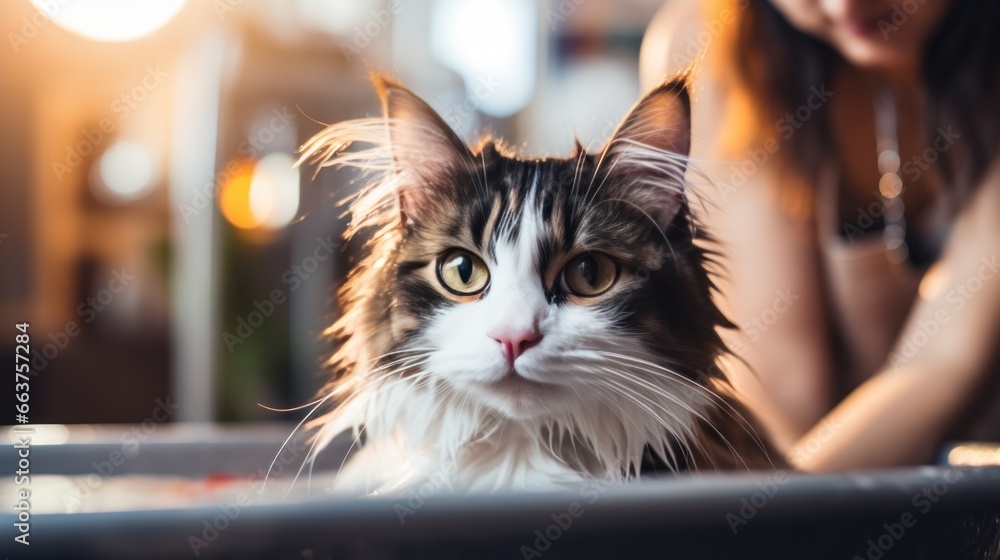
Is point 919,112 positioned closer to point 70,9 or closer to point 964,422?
point 964,422

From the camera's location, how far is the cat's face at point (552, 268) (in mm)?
320

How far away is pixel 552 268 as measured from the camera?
13.0 inches

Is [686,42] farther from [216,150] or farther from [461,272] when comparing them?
[216,150]

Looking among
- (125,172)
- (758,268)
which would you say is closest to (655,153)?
(758,268)

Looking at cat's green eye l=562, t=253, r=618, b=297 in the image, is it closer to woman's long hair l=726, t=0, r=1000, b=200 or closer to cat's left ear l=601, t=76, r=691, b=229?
cat's left ear l=601, t=76, r=691, b=229

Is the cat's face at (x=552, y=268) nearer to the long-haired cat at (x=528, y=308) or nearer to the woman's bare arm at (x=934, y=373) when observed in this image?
the long-haired cat at (x=528, y=308)

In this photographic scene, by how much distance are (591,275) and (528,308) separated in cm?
4

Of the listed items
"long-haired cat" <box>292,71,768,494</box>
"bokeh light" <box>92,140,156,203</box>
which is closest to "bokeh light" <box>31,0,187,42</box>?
"long-haired cat" <box>292,71,768,494</box>

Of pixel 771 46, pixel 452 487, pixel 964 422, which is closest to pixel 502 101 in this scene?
pixel 771 46

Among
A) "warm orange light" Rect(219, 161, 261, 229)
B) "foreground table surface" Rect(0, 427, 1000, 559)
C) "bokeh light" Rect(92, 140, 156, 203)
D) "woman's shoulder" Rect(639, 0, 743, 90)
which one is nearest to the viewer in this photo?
"foreground table surface" Rect(0, 427, 1000, 559)

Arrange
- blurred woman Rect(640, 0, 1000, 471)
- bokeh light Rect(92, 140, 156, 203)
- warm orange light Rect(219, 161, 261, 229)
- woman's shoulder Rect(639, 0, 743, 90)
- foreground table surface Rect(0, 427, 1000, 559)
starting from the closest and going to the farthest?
foreground table surface Rect(0, 427, 1000, 559)
woman's shoulder Rect(639, 0, 743, 90)
blurred woman Rect(640, 0, 1000, 471)
warm orange light Rect(219, 161, 261, 229)
bokeh light Rect(92, 140, 156, 203)

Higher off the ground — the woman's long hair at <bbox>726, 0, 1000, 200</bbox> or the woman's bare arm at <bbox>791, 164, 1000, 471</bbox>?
the woman's long hair at <bbox>726, 0, 1000, 200</bbox>

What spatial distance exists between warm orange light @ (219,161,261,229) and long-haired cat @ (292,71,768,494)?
318 mm

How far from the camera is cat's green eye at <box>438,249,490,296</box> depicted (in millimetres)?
339
